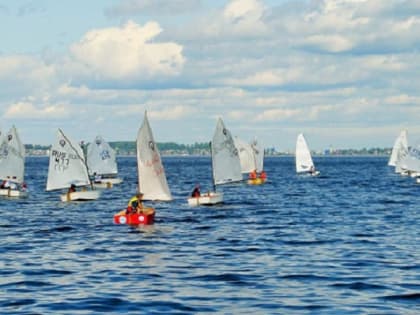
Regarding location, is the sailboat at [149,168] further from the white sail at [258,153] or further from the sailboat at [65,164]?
the white sail at [258,153]

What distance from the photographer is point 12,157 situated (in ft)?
335

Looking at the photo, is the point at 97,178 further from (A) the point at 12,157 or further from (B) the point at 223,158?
(B) the point at 223,158

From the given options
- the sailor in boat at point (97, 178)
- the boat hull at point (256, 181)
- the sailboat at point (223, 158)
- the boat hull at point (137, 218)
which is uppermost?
the sailboat at point (223, 158)

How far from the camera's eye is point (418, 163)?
133625 mm

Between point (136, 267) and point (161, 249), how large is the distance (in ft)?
23.1

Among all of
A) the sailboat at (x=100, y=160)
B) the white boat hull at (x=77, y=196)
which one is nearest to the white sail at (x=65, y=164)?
the white boat hull at (x=77, y=196)

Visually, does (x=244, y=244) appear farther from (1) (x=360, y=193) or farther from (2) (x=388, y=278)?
(1) (x=360, y=193)

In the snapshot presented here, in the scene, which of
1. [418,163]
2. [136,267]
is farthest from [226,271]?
[418,163]

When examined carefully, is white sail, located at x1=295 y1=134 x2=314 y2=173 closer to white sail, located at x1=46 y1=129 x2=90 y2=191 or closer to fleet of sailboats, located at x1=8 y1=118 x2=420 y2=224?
fleet of sailboats, located at x1=8 y1=118 x2=420 y2=224

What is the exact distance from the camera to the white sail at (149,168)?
229 ft

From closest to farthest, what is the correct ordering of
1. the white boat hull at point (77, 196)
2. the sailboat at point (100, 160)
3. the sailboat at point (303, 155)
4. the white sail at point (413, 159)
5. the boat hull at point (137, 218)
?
1. the boat hull at point (137, 218)
2. the white boat hull at point (77, 196)
3. the white sail at point (413, 159)
4. the sailboat at point (100, 160)
5. the sailboat at point (303, 155)

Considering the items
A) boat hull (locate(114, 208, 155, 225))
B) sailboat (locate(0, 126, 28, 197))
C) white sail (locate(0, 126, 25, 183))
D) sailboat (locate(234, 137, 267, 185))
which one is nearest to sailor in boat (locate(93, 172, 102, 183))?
sailboat (locate(234, 137, 267, 185))

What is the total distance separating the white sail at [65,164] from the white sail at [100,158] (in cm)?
4665

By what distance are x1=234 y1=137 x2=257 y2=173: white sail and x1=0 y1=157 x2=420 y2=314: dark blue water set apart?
63849mm
